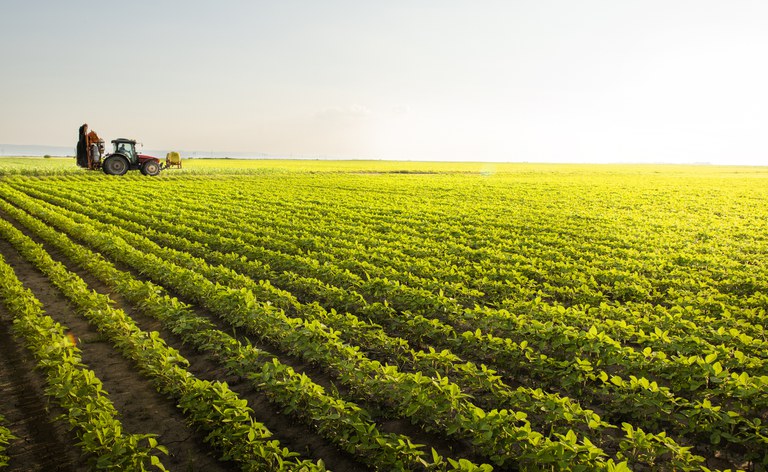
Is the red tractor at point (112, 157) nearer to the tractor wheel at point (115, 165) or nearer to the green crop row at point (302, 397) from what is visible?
the tractor wheel at point (115, 165)

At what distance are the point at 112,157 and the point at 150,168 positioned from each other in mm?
3177

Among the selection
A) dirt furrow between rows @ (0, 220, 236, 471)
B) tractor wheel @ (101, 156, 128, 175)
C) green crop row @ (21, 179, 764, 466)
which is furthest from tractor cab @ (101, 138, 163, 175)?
green crop row @ (21, 179, 764, 466)

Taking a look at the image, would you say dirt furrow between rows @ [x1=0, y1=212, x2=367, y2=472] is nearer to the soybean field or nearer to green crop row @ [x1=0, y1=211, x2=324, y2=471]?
the soybean field

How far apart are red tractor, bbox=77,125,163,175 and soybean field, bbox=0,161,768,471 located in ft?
60.7

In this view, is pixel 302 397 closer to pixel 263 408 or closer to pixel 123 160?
pixel 263 408

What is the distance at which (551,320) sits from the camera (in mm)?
7496

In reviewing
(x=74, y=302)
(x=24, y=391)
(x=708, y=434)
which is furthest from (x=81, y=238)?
(x=708, y=434)

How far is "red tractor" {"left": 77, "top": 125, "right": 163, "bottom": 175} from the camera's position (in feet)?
102

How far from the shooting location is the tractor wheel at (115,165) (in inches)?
1265

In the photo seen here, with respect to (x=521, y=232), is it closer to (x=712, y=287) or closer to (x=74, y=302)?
(x=712, y=287)

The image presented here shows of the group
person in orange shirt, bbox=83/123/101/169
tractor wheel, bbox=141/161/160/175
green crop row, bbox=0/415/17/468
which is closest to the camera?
green crop row, bbox=0/415/17/468

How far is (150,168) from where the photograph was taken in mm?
35250

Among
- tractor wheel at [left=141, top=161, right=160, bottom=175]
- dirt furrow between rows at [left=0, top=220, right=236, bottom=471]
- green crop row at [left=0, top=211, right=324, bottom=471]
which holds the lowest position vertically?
dirt furrow between rows at [left=0, top=220, right=236, bottom=471]

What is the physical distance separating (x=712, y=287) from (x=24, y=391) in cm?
1251
